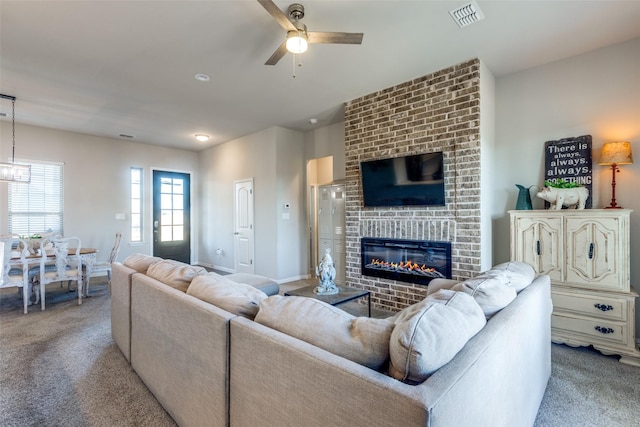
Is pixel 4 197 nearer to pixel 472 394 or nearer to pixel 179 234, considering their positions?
pixel 179 234

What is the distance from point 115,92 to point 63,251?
2.18 metres

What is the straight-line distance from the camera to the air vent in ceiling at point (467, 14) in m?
2.35

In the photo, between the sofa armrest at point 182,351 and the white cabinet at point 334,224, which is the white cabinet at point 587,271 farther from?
the sofa armrest at point 182,351

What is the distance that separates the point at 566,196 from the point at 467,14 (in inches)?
76.4

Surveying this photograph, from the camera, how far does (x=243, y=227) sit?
6117 millimetres

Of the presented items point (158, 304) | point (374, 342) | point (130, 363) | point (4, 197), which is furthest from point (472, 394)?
point (4, 197)

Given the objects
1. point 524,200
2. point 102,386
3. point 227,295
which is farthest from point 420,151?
point 102,386

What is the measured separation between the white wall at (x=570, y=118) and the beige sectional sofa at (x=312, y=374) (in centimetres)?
176

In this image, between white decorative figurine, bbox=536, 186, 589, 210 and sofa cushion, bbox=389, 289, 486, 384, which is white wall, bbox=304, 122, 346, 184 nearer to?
white decorative figurine, bbox=536, 186, 589, 210

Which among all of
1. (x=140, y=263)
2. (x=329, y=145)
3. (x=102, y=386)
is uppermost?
(x=329, y=145)

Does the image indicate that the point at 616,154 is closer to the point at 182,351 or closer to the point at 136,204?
the point at 182,351

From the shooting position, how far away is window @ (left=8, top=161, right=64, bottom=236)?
5.25 metres

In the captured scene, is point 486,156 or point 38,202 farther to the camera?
point 38,202

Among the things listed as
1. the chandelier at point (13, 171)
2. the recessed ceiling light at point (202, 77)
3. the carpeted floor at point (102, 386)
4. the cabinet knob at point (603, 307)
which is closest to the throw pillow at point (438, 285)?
the carpeted floor at point (102, 386)
